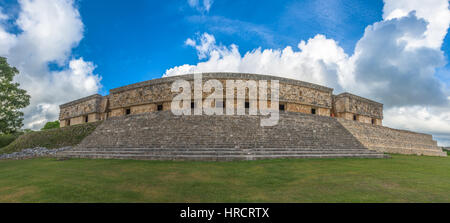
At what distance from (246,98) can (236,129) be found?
123 inches

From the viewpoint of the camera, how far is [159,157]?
10.4 metres

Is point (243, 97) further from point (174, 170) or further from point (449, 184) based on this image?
point (449, 184)

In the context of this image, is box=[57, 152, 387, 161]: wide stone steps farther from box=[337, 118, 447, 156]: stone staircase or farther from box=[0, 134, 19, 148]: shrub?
box=[0, 134, 19, 148]: shrub

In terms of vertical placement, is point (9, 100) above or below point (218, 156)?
above

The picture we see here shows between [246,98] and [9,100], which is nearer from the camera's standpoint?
[246,98]

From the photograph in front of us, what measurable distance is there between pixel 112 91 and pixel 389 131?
29.1 meters

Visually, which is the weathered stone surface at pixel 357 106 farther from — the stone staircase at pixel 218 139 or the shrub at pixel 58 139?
the shrub at pixel 58 139

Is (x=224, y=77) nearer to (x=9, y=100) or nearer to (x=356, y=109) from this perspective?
(x=356, y=109)

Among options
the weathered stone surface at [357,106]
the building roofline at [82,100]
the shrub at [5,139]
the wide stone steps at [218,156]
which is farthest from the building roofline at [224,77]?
the shrub at [5,139]

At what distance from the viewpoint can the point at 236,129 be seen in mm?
13141

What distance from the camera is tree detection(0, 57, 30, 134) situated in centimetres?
1889

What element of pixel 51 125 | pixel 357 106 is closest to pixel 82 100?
pixel 357 106

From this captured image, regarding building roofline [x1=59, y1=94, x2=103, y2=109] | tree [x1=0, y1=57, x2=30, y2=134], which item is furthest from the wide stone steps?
tree [x1=0, y1=57, x2=30, y2=134]

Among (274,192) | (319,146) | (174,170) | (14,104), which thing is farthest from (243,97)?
(14,104)
